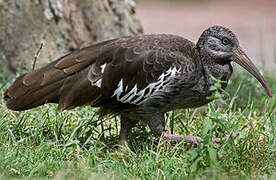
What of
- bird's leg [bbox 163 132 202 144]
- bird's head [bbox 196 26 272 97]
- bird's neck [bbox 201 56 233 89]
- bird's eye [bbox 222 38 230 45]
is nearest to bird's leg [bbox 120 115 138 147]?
bird's leg [bbox 163 132 202 144]

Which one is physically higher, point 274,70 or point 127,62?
point 127,62

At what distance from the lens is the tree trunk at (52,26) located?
6.88m

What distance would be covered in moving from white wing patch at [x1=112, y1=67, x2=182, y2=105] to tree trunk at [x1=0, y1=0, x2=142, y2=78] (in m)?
2.19

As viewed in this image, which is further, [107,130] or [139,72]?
[107,130]

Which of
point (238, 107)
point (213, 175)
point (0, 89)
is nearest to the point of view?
point (213, 175)

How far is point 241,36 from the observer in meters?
14.0

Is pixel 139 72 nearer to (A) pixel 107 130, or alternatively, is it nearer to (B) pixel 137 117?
(B) pixel 137 117

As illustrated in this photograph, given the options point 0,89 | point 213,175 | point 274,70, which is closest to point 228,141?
point 213,175

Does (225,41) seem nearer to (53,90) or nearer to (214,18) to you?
(53,90)

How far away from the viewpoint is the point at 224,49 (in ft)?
16.5

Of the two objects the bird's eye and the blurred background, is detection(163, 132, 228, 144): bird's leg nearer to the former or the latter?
the bird's eye

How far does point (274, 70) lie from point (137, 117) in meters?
3.54

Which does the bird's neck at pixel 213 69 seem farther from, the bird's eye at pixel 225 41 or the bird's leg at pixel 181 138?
the bird's leg at pixel 181 138

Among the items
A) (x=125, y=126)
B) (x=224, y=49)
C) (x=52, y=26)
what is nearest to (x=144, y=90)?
(x=125, y=126)
